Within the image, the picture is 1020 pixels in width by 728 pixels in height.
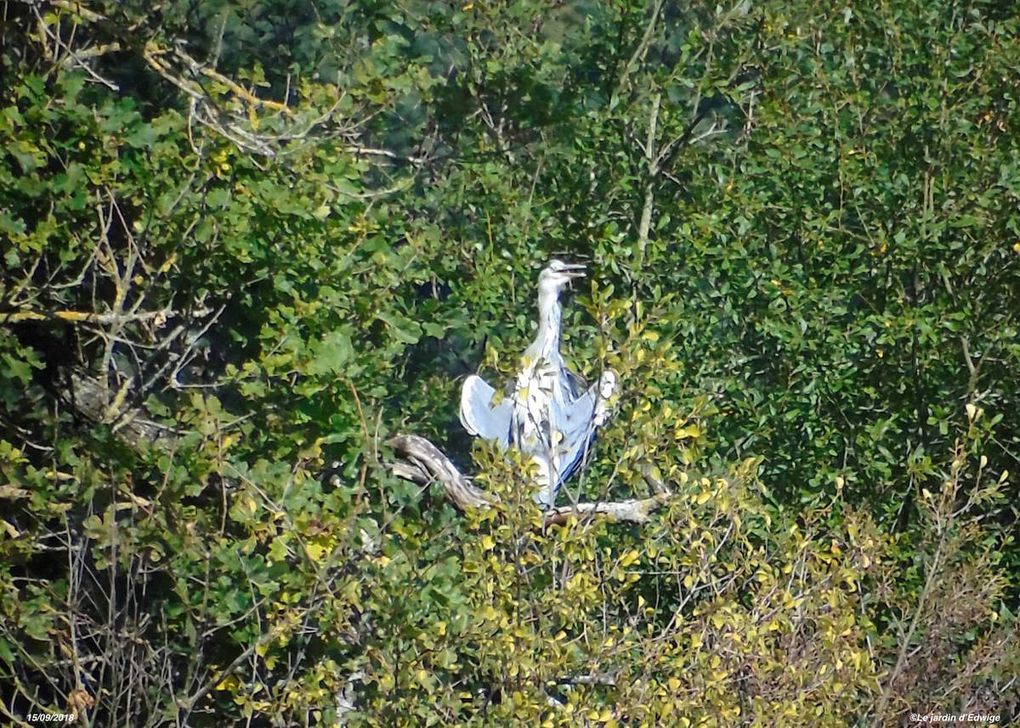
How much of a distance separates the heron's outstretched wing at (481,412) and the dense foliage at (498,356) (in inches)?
14.3

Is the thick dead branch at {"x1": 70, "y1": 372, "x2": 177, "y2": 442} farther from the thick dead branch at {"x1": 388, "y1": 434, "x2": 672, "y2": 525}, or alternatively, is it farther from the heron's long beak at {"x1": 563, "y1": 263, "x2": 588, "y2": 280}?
the heron's long beak at {"x1": 563, "y1": 263, "x2": 588, "y2": 280}

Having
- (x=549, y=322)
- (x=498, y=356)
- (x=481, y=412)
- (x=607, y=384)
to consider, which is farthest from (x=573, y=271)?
(x=607, y=384)

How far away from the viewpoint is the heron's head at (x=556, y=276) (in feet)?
19.8

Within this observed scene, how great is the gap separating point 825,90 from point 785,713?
3.48 m

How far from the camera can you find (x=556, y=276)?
238 inches

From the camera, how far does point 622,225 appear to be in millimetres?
6805

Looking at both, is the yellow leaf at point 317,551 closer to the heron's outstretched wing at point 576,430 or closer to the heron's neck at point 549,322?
the heron's outstretched wing at point 576,430

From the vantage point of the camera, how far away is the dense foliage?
377 cm

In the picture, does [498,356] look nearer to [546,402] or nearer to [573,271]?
[546,402]

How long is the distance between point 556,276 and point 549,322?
0.65ft

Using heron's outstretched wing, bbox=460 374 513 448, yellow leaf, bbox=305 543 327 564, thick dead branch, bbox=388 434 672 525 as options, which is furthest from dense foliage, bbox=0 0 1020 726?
heron's outstretched wing, bbox=460 374 513 448

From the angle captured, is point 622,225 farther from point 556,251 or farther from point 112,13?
point 112,13

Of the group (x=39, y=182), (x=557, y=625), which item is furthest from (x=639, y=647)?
(x=39, y=182)

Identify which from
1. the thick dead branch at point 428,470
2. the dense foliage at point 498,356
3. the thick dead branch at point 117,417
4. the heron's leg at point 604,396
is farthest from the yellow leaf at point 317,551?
the thick dead branch at point 428,470
